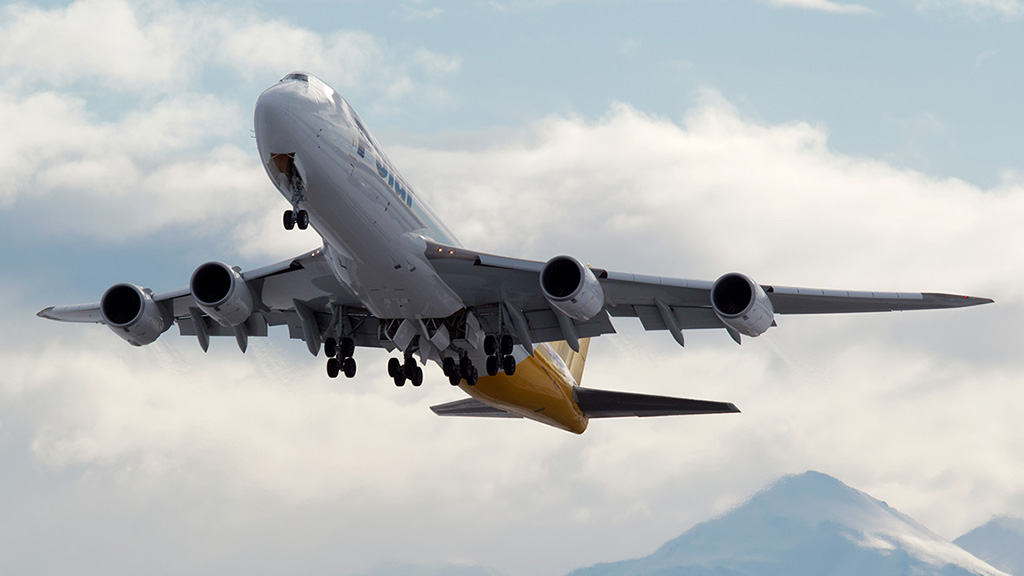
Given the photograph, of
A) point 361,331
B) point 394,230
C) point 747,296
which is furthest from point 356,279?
point 747,296

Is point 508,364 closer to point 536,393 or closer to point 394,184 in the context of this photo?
point 536,393

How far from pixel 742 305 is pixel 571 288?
3.67 meters

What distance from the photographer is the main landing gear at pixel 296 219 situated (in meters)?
20.1

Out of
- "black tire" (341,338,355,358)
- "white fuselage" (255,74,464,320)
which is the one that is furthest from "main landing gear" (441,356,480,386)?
"black tire" (341,338,355,358)

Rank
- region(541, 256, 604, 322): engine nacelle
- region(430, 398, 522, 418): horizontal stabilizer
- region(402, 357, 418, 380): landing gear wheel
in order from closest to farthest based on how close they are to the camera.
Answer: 1. region(541, 256, 604, 322): engine nacelle
2. region(402, 357, 418, 380): landing gear wheel
3. region(430, 398, 522, 418): horizontal stabilizer

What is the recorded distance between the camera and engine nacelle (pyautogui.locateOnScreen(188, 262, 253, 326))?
24203 mm

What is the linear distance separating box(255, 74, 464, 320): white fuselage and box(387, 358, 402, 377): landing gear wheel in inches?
112

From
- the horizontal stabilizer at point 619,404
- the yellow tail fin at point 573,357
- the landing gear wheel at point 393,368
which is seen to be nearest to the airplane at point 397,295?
the landing gear wheel at point 393,368

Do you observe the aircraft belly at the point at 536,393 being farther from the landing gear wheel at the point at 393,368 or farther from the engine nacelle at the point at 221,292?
the engine nacelle at the point at 221,292

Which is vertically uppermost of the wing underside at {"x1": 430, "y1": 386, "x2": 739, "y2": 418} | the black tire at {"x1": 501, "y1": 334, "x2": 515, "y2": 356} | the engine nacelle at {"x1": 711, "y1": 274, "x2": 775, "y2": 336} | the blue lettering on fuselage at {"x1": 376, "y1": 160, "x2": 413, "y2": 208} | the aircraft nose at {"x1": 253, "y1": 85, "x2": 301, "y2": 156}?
the aircraft nose at {"x1": 253, "y1": 85, "x2": 301, "y2": 156}

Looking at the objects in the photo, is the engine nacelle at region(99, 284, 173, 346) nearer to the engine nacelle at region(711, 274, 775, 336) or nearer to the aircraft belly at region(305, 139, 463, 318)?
the aircraft belly at region(305, 139, 463, 318)

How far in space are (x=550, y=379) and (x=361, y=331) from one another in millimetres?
5600

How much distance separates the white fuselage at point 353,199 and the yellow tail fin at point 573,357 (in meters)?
8.99

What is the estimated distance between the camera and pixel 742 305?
23.0 metres
